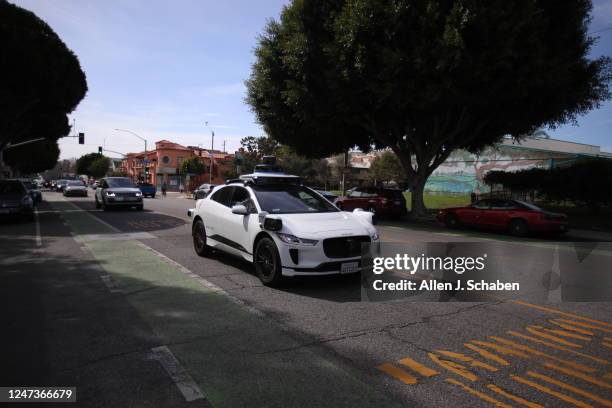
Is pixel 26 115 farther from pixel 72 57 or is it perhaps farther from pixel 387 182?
pixel 387 182

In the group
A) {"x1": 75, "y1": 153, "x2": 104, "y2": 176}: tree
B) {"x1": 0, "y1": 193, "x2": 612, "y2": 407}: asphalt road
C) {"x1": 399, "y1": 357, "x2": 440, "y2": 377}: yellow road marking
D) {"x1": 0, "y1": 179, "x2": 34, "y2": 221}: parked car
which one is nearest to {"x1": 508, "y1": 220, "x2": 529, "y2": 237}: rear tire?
{"x1": 0, "y1": 193, "x2": 612, "y2": 407}: asphalt road

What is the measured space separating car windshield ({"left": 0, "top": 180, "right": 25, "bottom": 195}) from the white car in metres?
11.8

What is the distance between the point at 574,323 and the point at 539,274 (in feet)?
9.56

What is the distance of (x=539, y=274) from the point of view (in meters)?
7.45

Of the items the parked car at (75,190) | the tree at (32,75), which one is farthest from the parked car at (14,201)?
the parked car at (75,190)

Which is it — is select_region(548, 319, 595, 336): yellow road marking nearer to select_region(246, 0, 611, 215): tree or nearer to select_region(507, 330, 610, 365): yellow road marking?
select_region(507, 330, 610, 365): yellow road marking

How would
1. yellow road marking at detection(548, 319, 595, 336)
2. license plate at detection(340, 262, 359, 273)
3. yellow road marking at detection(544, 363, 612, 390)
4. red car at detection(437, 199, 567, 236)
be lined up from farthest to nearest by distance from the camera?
red car at detection(437, 199, 567, 236), license plate at detection(340, 262, 359, 273), yellow road marking at detection(548, 319, 595, 336), yellow road marking at detection(544, 363, 612, 390)

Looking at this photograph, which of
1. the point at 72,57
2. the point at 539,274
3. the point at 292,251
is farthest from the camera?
the point at 72,57

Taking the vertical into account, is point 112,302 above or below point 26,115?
below

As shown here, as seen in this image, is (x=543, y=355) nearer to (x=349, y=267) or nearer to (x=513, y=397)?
(x=513, y=397)

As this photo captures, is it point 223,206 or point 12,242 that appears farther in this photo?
point 12,242

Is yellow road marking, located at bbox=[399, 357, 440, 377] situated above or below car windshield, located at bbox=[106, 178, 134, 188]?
below

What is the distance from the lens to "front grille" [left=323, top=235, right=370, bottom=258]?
18.9 feet

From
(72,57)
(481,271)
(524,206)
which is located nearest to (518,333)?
(481,271)
